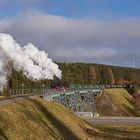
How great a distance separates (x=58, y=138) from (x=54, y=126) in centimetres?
593

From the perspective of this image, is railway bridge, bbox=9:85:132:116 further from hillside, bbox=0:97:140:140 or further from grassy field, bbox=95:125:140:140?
hillside, bbox=0:97:140:140

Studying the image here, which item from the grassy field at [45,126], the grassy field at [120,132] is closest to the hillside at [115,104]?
the grassy field at [120,132]

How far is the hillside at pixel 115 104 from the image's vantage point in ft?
488

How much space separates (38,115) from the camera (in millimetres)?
63250

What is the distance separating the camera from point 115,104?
155750 mm

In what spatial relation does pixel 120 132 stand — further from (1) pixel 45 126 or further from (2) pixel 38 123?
(2) pixel 38 123

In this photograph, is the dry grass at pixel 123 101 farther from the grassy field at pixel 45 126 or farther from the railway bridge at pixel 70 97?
the grassy field at pixel 45 126

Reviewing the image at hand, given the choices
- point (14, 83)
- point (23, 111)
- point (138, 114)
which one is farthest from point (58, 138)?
point (138, 114)

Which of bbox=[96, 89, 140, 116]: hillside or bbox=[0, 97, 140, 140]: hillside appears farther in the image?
bbox=[96, 89, 140, 116]: hillside

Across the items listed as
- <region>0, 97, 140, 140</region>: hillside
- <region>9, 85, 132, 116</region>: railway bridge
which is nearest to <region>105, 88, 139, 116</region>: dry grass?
<region>9, 85, 132, 116</region>: railway bridge

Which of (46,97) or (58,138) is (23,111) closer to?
(58,138)

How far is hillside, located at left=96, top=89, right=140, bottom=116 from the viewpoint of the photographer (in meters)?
149

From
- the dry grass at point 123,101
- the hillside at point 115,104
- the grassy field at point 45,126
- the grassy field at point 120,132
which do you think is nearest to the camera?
the grassy field at point 45,126

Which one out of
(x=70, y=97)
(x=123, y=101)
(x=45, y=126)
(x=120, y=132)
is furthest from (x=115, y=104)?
(x=45, y=126)
